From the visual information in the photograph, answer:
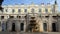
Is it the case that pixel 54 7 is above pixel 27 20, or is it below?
above

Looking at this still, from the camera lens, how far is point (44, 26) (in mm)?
36062

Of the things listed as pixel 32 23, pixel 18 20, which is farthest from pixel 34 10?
pixel 32 23

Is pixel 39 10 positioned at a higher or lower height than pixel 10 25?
higher

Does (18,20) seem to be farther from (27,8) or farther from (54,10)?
(54,10)

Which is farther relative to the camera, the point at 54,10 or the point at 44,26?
the point at 54,10

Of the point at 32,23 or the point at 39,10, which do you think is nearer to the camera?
the point at 32,23

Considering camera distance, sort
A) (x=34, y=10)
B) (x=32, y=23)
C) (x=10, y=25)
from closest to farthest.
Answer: (x=32, y=23)
(x=10, y=25)
(x=34, y=10)

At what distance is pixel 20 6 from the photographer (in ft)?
161

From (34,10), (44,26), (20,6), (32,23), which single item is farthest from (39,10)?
(32,23)

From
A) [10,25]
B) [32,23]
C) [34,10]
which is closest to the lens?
[32,23]

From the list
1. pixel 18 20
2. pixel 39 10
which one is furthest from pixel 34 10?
pixel 18 20

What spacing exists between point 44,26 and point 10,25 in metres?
7.15

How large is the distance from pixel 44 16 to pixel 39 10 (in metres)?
13.9

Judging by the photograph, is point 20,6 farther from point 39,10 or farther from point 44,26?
point 44,26
